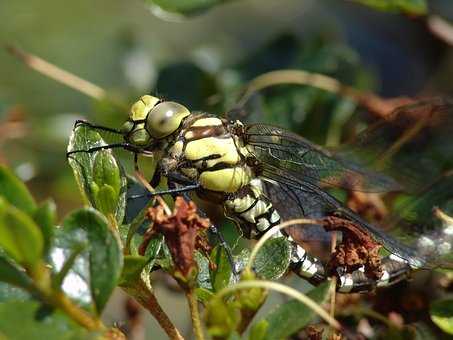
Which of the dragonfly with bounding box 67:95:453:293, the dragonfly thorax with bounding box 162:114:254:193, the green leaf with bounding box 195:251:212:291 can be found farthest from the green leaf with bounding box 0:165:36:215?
the dragonfly thorax with bounding box 162:114:254:193

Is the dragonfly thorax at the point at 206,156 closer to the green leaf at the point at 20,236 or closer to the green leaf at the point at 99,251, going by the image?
the green leaf at the point at 99,251

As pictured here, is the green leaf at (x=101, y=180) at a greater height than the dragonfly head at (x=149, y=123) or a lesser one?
greater

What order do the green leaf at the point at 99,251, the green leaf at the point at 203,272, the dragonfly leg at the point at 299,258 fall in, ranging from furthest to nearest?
the dragonfly leg at the point at 299,258
the green leaf at the point at 203,272
the green leaf at the point at 99,251

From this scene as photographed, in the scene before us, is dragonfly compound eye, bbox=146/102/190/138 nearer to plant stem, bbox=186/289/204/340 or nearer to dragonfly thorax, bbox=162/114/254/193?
dragonfly thorax, bbox=162/114/254/193

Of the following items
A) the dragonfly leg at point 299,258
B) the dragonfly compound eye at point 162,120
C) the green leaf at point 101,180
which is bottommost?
the dragonfly leg at point 299,258

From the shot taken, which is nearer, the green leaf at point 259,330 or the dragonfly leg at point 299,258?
the green leaf at point 259,330

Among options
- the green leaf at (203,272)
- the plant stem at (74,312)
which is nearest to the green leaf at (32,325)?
the plant stem at (74,312)

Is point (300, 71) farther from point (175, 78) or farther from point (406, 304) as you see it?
point (406, 304)

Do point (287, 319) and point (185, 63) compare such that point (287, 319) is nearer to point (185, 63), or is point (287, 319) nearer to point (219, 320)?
point (219, 320)

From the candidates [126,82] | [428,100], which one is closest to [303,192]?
[428,100]
